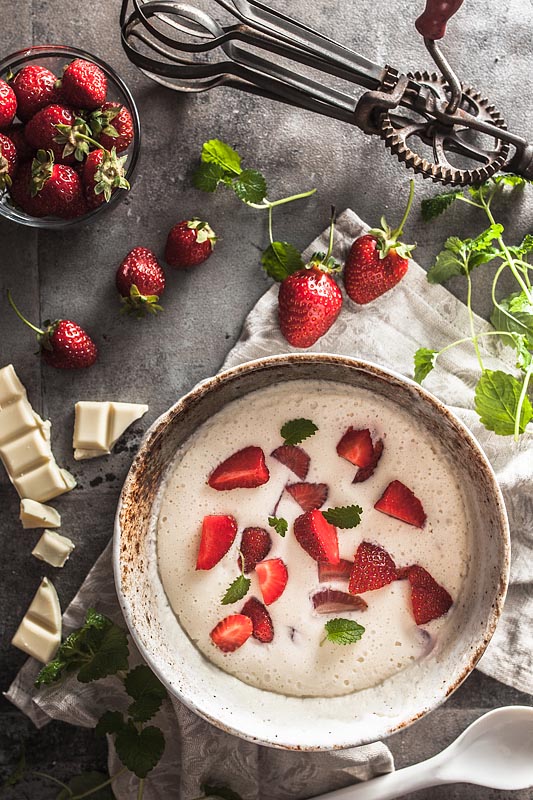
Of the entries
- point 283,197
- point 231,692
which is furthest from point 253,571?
point 283,197

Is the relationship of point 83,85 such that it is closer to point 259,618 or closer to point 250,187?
point 250,187

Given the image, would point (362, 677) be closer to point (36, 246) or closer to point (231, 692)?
point (231, 692)

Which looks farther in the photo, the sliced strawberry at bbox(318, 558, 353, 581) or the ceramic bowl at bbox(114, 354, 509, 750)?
the sliced strawberry at bbox(318, 558, 353, 581)

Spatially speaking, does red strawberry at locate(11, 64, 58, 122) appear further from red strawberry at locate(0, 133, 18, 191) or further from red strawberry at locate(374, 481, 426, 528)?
red strawberry at locate(374, 481, 426, 528)

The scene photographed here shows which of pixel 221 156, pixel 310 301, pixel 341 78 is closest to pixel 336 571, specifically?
pixel 310 301

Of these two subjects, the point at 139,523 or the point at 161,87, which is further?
the point at 161,87

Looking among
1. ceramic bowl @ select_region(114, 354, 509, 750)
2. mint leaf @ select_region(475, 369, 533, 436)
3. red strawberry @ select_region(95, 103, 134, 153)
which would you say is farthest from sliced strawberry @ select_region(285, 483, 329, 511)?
red strawberry @ select_region(95, 103, 134, 153)
